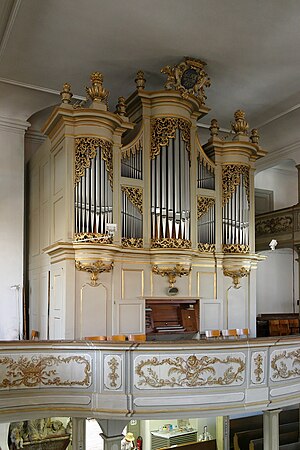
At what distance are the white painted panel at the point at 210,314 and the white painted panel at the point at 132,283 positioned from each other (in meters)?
1.26

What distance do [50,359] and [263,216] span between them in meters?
7.57

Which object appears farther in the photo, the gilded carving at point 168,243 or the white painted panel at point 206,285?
the white painted panel at point 206,285

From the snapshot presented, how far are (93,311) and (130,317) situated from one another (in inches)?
27.4

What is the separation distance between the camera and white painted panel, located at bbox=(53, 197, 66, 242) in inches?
316

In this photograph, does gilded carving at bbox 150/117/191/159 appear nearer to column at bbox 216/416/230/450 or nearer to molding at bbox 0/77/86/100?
molding at bbox 0/77/86/100

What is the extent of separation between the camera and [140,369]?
6.45 meters

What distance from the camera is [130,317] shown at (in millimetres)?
8266

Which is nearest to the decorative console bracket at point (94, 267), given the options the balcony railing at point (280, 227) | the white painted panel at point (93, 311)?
A: the white painted panel at point (93, 311)

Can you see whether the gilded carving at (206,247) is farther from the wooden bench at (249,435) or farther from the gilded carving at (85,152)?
the wooden bench at (249,435)

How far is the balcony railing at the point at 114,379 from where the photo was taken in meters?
6.39

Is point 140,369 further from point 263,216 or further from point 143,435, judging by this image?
point 263,216

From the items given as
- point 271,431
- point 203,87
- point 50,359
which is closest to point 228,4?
point 203,87

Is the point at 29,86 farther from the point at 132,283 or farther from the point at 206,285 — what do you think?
the point at 206,285

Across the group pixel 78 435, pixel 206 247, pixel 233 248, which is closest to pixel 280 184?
pixel 233 248
